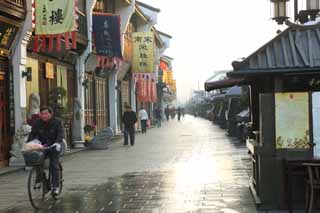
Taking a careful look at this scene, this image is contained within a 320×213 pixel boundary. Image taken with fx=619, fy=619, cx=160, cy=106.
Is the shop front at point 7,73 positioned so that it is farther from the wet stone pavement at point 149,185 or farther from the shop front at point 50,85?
the wet stone pavement at point 149,185

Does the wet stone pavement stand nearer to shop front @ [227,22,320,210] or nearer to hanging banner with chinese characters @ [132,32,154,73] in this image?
shop front @ [227,22,320,210]

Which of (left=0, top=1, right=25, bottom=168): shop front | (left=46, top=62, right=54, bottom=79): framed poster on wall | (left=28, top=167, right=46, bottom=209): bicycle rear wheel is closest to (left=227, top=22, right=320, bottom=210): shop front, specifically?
(left=28, top=167, right=46, bottom=209): bicycle rear wheel

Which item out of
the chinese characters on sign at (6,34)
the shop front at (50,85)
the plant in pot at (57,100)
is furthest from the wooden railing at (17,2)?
the plant in pot at (57,100)

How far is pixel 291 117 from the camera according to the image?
31.4 ft

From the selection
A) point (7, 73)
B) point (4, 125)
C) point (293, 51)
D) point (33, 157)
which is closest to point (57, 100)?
point (7, 73)

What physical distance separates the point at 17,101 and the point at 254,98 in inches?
336

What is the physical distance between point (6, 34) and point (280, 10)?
299 inches

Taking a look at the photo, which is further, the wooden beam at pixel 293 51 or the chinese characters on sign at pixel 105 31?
the chinese characters on sign at pixel 105 31

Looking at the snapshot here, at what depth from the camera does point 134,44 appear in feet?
118

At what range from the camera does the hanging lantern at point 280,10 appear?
14.1 m

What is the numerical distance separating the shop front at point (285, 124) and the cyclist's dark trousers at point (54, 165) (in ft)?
11.6

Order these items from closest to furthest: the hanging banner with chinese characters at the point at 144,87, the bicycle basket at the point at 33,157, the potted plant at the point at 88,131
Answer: the bicycle basket at the point at 33,157 < the potted plant at the point at 88,131 < the hanging banner with chinese characters at the point at 144,87

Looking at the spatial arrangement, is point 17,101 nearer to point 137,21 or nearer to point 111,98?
point 111,98

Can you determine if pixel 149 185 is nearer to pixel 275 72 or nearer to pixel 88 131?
pixel 275 72
